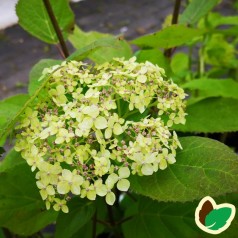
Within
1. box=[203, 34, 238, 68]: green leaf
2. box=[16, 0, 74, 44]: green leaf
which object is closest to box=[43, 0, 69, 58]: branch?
box=[16, 0, 74, 44]: green leaf

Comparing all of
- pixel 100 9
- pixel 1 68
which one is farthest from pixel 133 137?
pixel 100 9

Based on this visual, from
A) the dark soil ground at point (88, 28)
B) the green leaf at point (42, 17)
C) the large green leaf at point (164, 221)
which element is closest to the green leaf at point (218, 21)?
the green leaf at point (42, 17)

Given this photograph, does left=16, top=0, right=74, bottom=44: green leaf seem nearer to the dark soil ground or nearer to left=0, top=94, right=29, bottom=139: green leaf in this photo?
left=0, top=94, right=29, bottom=139: green leaf

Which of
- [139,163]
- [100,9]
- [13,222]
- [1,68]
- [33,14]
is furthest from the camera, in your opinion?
[100,9]

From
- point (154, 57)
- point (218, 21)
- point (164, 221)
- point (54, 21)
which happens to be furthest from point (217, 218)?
point (218, 21)

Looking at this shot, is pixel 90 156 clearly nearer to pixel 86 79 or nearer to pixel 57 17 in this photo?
pixel 86 79
